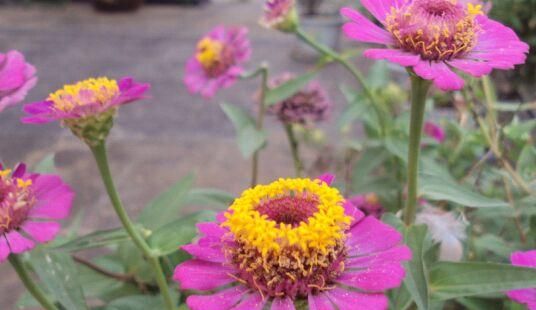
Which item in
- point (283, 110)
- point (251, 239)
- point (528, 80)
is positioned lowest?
point (528, 80)

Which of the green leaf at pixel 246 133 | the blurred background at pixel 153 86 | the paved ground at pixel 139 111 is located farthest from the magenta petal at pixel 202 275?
the paved ground at pixel 139 111

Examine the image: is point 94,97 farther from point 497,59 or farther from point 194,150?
point 194,150

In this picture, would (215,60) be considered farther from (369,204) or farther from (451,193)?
(451,193)

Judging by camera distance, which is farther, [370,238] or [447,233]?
[447,233]

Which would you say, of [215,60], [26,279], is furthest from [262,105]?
[26,279]

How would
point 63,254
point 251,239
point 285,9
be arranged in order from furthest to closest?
point 285,9
point 63,254
point 251,239

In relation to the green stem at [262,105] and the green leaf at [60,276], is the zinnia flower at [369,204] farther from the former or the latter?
the green leaf at [60,276]

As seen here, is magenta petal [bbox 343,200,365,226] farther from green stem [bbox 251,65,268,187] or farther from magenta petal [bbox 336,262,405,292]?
green stem [bbox 251,65,268,187]

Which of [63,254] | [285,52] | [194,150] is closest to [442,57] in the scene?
[63,254]
